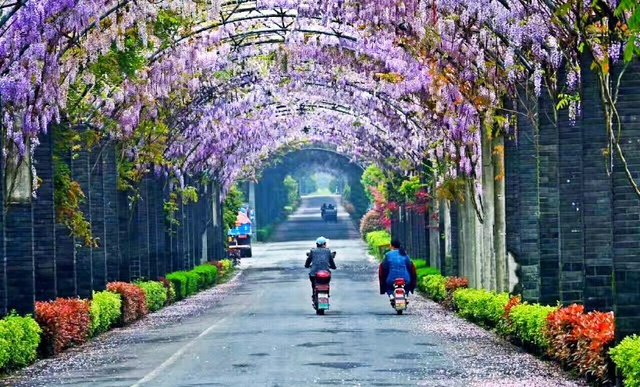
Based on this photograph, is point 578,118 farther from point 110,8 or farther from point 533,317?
point 110,8

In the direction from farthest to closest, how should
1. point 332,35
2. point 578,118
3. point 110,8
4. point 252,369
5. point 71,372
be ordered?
1. point 332,35
2. point 110,8
3. point 578,118
4. point 71,372
5. point 252,369

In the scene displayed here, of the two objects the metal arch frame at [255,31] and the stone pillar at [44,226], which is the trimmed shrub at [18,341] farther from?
the metal arch frame at [255,31]

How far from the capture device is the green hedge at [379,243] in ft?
218

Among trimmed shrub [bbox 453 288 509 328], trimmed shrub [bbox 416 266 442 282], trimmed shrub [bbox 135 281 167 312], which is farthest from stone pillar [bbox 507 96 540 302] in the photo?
trimmed shrub [bbox 416 266 442 282]

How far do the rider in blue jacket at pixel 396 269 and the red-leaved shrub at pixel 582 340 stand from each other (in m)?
13.1

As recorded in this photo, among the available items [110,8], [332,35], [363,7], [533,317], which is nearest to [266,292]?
[332,35]

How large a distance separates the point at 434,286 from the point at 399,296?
22.1 feet

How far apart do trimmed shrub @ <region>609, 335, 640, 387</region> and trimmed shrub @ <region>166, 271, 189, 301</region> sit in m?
28.3

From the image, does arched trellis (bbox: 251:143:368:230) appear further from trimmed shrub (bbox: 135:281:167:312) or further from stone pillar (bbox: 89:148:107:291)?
stone pillar (bbox: 89:148:107:291)

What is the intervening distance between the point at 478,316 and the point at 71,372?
33.2 ft

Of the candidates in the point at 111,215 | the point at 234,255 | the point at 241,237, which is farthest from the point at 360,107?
the point at 241,237

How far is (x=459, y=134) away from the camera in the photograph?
105 feet

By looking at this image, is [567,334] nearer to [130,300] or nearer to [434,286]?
[130,300]

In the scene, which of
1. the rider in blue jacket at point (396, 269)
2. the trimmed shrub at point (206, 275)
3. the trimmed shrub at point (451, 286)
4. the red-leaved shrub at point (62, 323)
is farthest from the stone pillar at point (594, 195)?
the trimmed shrub at point (206, 275)
